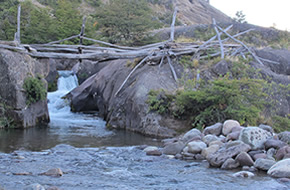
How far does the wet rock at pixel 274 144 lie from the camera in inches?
283

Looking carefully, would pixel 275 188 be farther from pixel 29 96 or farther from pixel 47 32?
pixel 47 32

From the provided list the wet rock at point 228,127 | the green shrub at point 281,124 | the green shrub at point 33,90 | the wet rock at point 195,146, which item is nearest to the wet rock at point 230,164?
the wet rock at point 195,146

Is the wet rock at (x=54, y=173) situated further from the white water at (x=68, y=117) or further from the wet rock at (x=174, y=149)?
the white water at (x=68, y=117)

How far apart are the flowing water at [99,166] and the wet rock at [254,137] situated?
3.60 feet

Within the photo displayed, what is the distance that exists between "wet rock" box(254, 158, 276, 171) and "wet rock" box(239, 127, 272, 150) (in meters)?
0.76

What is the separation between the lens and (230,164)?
6.69 meters

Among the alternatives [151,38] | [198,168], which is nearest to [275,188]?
[198,168]

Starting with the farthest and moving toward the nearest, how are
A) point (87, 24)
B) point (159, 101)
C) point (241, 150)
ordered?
point (87, 24), point (159, 101), point (241, 150)

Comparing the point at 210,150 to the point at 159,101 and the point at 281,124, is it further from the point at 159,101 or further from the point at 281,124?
the point at 281,124

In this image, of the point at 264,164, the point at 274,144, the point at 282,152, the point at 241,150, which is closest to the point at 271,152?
the point at 274,144

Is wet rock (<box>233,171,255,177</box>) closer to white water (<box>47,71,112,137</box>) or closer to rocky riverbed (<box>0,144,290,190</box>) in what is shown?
rocky riverbed (<box>0,144,290,190</box>)

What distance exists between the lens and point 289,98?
492 inches

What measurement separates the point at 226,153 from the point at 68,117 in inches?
399

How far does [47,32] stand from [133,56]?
12.8 metres
